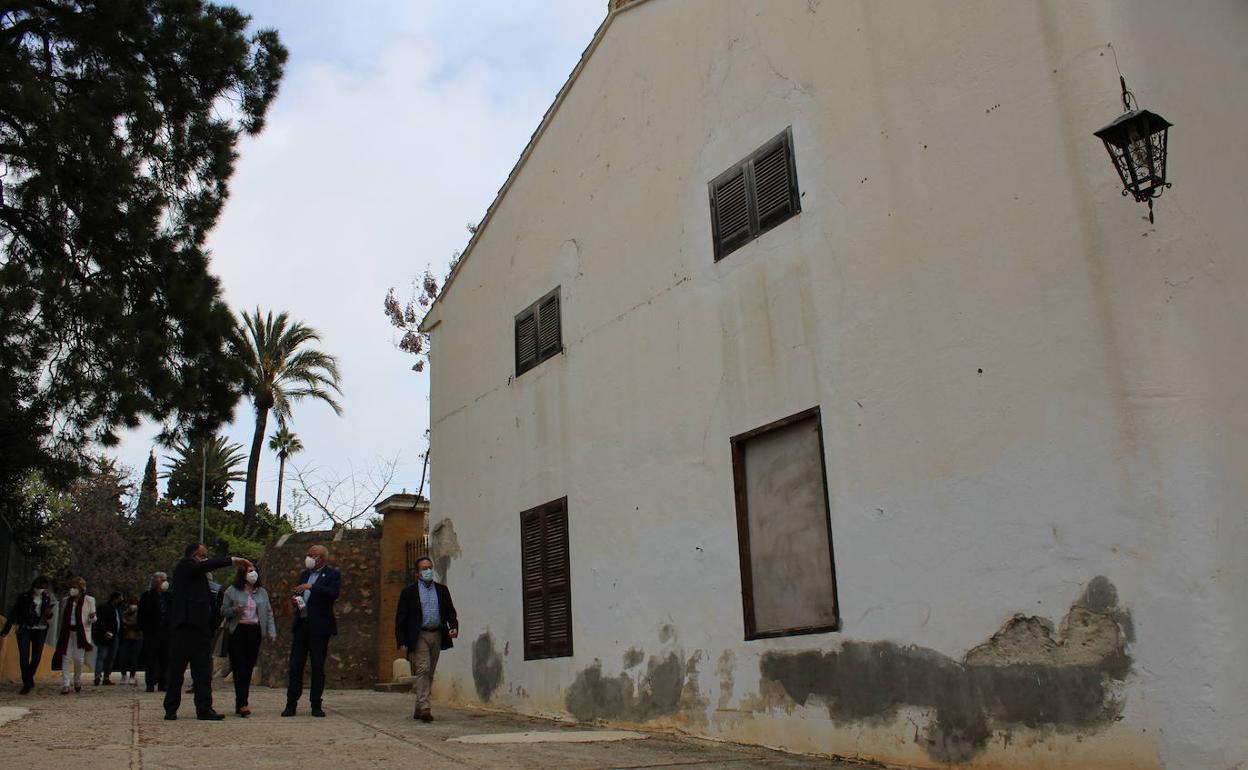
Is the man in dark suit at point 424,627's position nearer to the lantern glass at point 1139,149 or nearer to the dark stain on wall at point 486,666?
the dark stain on wall at point 486,666

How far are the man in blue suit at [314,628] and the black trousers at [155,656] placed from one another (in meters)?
5.06

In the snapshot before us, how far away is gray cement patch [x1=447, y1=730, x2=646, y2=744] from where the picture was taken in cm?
839

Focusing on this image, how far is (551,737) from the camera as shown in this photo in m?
8.74

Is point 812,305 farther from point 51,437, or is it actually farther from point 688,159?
point 51,437

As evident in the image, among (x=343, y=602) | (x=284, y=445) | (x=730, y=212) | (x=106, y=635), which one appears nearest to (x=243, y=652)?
(x=343, y=602)

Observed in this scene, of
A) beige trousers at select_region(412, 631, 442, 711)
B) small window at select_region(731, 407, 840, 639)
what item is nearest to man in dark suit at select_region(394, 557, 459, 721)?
beige trousers at select_region(412, 631, 442, 711)

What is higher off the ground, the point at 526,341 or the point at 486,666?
the point at 526,341

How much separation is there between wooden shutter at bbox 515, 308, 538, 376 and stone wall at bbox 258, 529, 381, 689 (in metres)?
5.51

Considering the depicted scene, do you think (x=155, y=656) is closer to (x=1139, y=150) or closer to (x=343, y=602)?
(x=343, y=602)

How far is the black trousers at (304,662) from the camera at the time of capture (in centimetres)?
1019

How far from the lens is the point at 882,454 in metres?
7.15

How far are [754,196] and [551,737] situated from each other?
4.70 m

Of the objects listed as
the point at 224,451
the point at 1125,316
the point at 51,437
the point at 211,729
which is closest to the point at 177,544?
the point at 224,451

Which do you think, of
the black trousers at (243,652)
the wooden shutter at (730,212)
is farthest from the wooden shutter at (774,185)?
the black trousers at (243,652)
